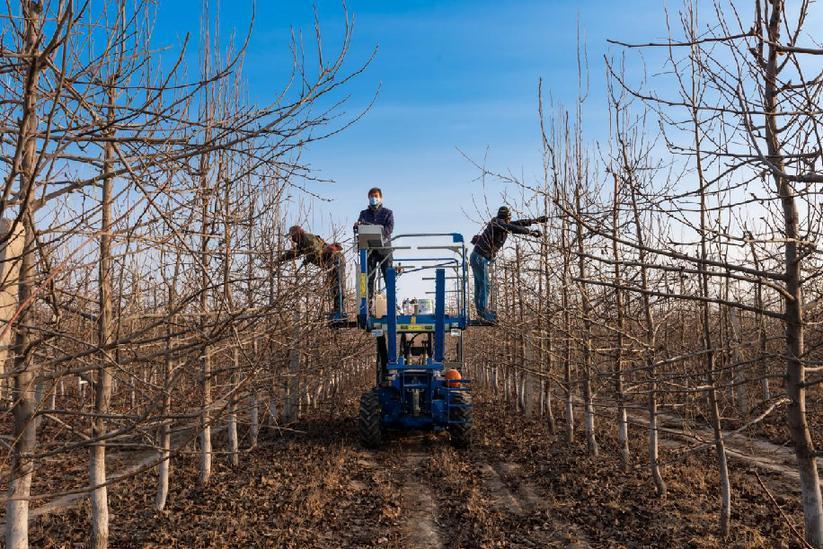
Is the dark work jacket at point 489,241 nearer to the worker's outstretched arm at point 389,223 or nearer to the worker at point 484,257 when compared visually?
the worker at point 484,257

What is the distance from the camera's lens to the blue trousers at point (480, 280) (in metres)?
10.8

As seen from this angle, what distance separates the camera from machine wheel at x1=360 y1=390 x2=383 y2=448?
10.6m

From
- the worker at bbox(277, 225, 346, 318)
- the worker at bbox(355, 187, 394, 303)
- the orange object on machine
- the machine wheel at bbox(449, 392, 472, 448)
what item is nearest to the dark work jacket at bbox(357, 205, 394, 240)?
the worker at bbox(355, 187, 394, 303)

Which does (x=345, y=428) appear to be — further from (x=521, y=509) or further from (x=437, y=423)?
(x=521, y=509)

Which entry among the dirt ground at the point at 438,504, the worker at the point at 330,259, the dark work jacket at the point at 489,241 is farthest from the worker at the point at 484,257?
the dirt ground at the point at 438,504

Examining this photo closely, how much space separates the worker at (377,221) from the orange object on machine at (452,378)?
2005 millimetres

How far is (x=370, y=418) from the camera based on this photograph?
10.6 meters

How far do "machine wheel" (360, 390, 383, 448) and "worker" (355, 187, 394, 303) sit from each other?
1.82 meters

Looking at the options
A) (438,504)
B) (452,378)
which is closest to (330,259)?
(452,378)

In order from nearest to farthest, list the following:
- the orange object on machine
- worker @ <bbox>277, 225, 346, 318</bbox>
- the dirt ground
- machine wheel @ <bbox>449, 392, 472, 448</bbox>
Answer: the dirt ground
worker @ <bbox>277, 225, 346, 318</bbox>
machine wheel @ <bbox>449, 392, 472, 448</bbox>
the orange object on machine

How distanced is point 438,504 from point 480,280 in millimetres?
4278

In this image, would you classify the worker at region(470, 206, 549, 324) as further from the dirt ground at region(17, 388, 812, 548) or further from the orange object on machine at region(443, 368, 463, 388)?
the dirt ground at region(17, 388, 812, 548)

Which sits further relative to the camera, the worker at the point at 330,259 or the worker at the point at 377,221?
the worker at the point at 377,221

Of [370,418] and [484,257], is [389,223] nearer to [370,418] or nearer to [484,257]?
[484,257]
